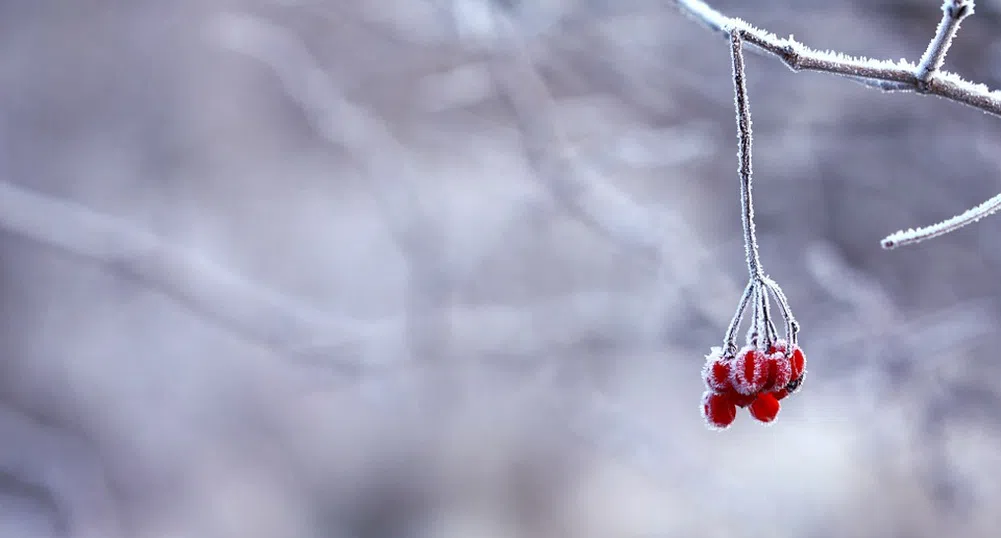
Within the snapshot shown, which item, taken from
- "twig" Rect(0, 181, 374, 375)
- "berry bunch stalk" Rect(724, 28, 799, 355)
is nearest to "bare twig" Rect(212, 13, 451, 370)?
"twig" Rect(0, 181, 374, 375)

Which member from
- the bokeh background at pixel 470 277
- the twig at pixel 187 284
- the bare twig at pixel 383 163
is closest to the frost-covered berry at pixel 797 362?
the bokeh background at pixel 470 277

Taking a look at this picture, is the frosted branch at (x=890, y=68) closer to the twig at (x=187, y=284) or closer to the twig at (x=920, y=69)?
the twig at (x=920, y=69)

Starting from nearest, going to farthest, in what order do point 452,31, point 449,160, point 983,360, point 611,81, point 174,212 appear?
1. point 452,31
2. point 983,360
3. point 611,81
4. point 449,160
5. point 174,212

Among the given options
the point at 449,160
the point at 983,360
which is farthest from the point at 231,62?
the point at 983,360

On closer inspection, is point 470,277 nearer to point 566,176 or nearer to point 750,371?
point 566,176

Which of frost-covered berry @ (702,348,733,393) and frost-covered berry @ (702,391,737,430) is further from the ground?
frost-covered berry @ (702,348,733,393)

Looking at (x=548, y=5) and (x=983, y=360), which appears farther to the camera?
(x=983, y=360)

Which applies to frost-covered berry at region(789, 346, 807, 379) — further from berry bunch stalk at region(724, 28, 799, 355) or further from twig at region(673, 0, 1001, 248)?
twig at region(673, 0, 1001, 248)

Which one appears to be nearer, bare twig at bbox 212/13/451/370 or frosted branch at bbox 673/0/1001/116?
frosted branch at bbox 673/0/1001/116

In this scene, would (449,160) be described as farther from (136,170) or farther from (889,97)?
(889,97)
